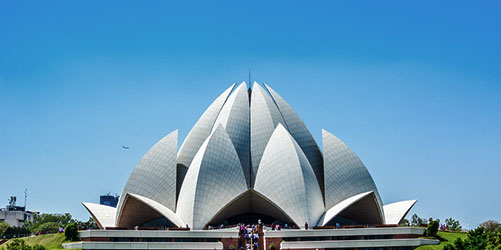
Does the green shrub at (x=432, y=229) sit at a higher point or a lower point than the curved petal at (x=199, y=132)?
lower

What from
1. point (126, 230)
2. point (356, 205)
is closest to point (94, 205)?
point (126, 230)

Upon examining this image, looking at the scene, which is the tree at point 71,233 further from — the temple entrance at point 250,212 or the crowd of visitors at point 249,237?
the crowd of visitors at point 249,237

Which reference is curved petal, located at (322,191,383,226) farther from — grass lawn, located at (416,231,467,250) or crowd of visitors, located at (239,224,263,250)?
crowd of visitors, located at (239,224,263,250)

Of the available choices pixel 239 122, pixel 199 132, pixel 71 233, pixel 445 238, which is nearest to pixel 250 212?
pixel 239 122

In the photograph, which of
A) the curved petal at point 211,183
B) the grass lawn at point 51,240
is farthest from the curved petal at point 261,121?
the grass lawn at point 51,240

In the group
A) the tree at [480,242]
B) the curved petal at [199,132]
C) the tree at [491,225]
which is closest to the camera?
the tree at [480,242]

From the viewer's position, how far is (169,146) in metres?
48.4

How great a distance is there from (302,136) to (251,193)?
948cm

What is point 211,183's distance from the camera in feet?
139

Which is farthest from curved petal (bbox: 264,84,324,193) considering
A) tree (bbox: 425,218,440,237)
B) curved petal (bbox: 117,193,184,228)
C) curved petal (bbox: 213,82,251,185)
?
curved petal (bbox: 117,193,184,228)

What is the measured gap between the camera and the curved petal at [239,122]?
47969 mm

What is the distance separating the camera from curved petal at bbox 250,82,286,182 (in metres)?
48.0

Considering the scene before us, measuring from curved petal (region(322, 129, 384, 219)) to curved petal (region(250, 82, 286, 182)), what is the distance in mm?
5149

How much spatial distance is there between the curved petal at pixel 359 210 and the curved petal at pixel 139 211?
1323 cm
